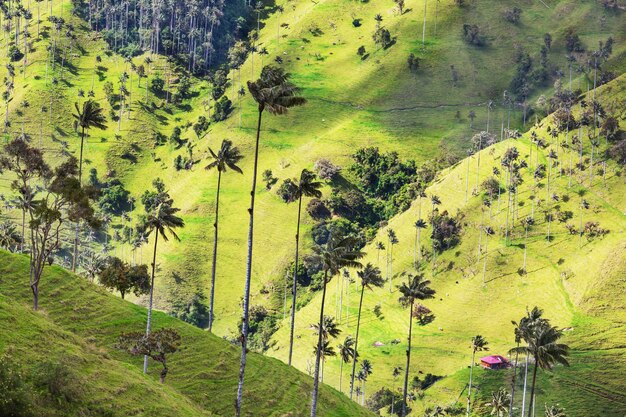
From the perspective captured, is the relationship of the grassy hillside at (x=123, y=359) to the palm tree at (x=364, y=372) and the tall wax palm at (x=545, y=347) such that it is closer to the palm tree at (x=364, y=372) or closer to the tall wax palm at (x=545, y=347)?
the tall wax palm at (x=545, y=347)

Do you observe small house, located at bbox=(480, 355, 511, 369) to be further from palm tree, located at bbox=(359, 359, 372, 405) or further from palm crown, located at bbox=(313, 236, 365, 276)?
palm crown, located at bbox=(313, 236, 365, 276)

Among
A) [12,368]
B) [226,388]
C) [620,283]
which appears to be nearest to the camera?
[12,368]

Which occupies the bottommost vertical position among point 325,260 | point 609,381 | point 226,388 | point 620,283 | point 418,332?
point 226,388

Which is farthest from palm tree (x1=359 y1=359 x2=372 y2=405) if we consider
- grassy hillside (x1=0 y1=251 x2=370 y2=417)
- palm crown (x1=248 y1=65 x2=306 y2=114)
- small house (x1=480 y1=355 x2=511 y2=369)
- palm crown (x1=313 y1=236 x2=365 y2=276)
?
palm crown (x1=248 y1=65 x2=306 y2=114)

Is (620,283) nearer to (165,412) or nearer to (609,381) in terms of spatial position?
(609,381)

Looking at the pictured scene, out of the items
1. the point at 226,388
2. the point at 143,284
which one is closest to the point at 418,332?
the point at 143,284

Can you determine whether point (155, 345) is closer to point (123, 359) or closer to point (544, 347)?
point (123, 359)
